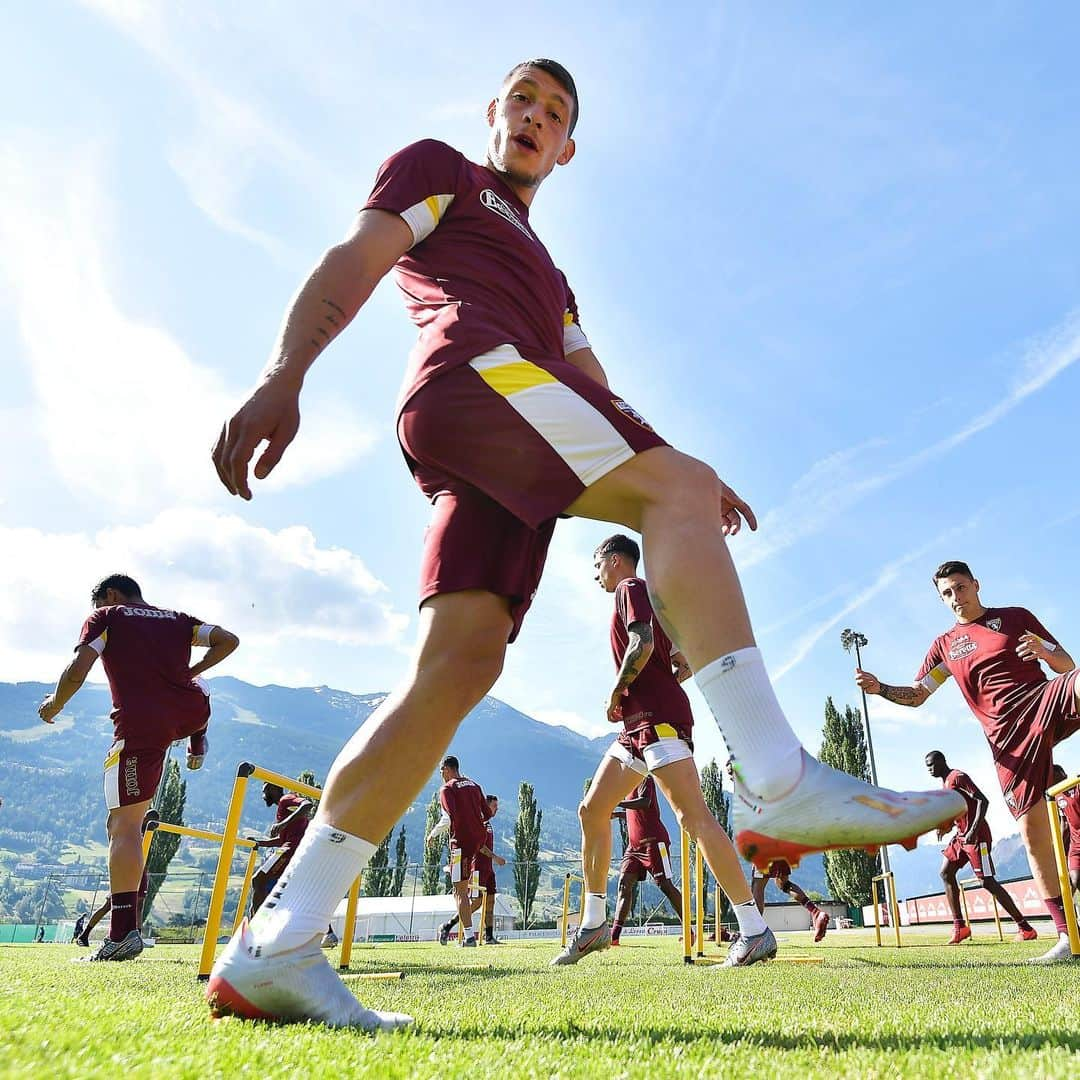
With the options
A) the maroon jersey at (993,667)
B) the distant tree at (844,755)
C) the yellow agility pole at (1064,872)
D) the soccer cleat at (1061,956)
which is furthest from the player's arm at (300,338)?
the distant tree at (844,755)

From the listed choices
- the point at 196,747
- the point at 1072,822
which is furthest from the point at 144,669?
the point at 1072,822

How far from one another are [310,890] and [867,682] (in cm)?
438

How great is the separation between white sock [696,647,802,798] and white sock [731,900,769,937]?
10.5 feet

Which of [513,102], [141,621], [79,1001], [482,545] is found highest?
[513,102]

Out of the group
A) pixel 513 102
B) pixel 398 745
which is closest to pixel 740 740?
pixel 398 745

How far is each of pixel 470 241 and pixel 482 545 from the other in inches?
34.6

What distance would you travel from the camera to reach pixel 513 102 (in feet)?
8.24

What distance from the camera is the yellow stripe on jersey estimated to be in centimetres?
180

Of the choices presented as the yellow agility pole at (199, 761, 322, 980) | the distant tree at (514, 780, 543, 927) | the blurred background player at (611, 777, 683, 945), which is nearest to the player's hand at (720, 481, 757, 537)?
the yellow agility pole at (199, 761, 322, 980)

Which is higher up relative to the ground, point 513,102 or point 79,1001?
point 513,102

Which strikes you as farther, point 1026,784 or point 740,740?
point 1026,784

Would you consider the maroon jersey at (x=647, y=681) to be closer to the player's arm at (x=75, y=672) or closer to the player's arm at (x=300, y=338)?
the player's arm at (x=300, y=338)

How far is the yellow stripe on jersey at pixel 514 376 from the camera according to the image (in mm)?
1800

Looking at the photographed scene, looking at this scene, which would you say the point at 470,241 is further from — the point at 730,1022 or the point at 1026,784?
the point at 1026,784
